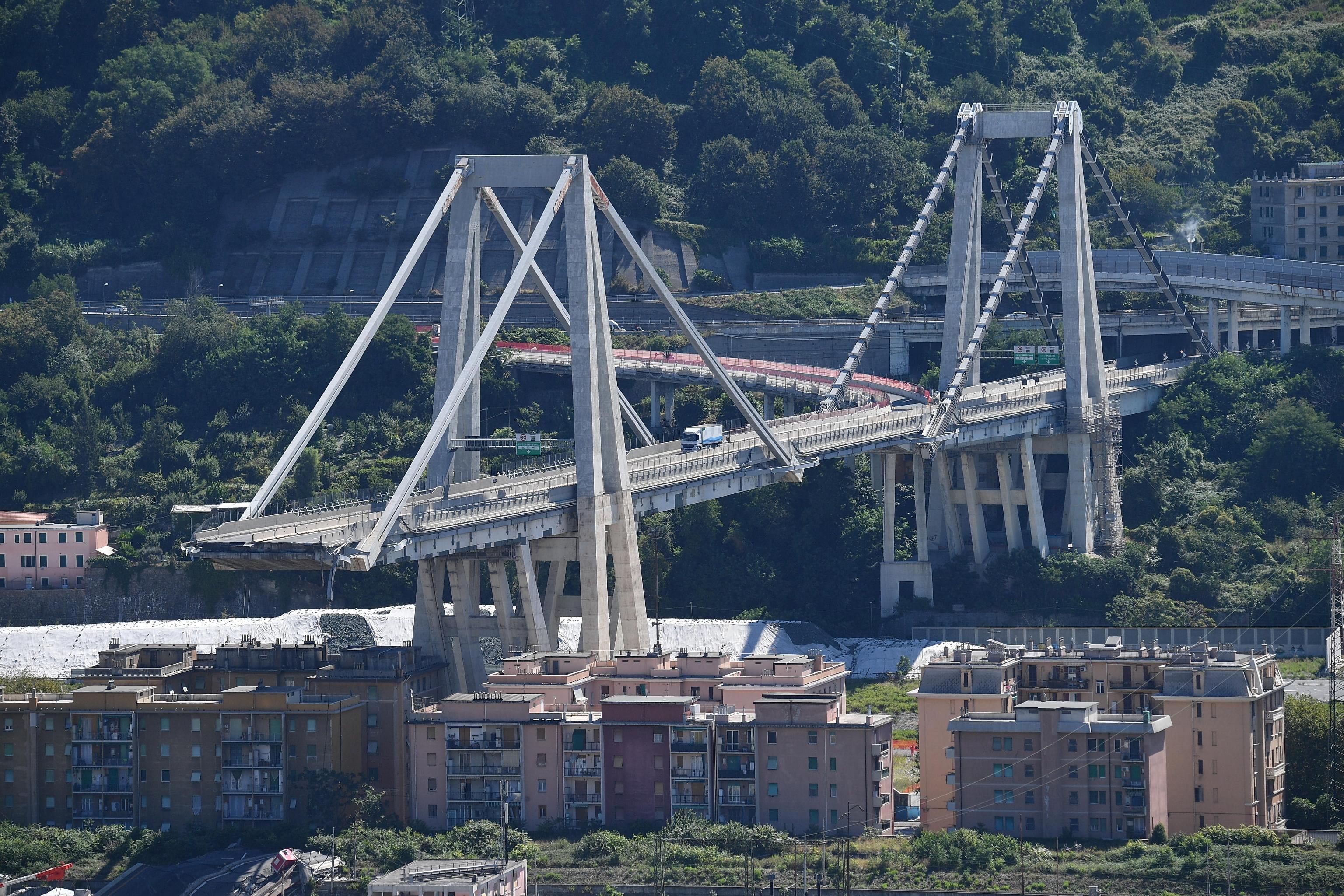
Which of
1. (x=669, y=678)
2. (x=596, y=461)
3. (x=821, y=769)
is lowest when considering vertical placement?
(x=821, y=769)

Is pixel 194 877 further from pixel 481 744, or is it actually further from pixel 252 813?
pixel 481 744

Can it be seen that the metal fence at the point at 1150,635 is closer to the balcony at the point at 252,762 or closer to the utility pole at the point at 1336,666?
the utility pole at the point at 1336,666

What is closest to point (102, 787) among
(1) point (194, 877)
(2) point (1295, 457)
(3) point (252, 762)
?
(3) point (252, 762)

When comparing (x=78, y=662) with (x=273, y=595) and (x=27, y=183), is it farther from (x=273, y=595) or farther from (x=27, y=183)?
(x=27, y=183)

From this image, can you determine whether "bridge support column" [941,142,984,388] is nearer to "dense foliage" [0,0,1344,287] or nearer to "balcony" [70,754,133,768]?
"dense foliage" [0,0,1344,287]

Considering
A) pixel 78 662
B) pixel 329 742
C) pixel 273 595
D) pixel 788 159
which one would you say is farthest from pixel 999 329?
pixel 329 742

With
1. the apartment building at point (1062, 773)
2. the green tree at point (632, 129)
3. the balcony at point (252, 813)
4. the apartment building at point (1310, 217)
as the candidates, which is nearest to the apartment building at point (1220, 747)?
the apartment building at point (1062, 773)
